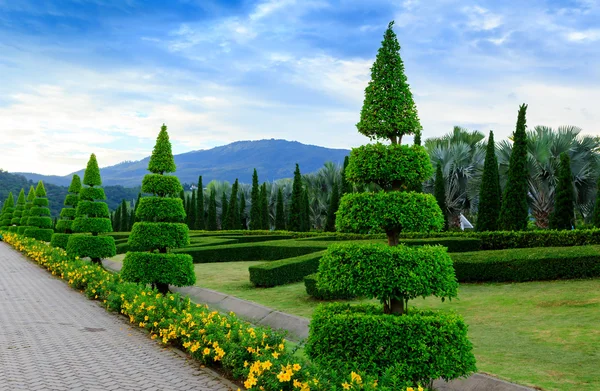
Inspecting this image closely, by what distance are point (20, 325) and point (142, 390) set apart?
5.92 metres

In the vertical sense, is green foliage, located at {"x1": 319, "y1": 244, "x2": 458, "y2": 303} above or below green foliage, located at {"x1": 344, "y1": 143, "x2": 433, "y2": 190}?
below

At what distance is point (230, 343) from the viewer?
7.32 meters

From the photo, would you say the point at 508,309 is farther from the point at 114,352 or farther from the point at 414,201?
the point at 114,352

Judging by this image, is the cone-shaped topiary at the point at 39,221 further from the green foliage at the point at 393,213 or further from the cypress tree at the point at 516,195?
the green foliage at the point at 393,213

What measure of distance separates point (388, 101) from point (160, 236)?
8.86 metres

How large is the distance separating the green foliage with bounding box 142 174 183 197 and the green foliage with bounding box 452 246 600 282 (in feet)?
27.1

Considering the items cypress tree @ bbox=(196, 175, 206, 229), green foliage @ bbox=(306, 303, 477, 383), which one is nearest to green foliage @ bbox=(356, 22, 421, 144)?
green foliage @ bbox=(306, 303, 477, 383)

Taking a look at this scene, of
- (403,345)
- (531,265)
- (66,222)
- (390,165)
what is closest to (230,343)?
(403,345)

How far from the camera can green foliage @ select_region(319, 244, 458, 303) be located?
5.81 metres

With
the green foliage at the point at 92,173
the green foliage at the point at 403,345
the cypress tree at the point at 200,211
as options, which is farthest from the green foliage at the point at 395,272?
the cypress tree at the point at 200,211

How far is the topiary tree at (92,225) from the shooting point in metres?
20.7

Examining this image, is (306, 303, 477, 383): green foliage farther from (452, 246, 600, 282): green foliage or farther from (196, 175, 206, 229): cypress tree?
(196, 175, 206, 229): cypress tree

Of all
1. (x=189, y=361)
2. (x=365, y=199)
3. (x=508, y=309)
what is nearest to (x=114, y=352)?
(x=189, y=361)

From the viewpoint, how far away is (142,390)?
21.2 feet
